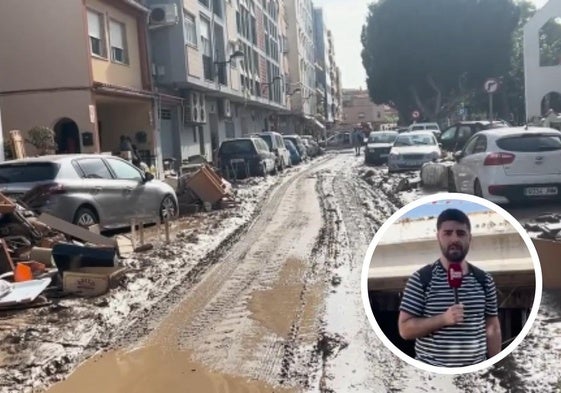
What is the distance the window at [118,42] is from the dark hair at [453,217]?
80.2 feet

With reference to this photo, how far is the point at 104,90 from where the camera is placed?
22.7 meters

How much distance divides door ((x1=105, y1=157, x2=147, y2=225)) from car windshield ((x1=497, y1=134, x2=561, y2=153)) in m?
6.69

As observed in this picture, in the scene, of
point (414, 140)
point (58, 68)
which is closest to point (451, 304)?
point (58, 68)

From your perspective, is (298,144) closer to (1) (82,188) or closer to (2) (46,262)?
(1) (82,188)

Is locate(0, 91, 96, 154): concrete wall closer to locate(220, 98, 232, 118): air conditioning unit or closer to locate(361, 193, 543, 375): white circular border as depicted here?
locate(220, 98, 232, 118): air conditioning unit

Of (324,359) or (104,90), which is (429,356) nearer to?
(324,359)

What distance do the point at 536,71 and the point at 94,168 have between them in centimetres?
2982

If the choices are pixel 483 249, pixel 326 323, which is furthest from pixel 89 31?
pixel 483 249

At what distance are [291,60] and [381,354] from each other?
71.4m

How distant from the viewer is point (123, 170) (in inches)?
551

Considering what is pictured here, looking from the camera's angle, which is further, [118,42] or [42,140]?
[118,42]

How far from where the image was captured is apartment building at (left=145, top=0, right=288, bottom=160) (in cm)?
2958

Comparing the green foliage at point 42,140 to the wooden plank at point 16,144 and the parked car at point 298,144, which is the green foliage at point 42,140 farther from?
the parked car at point 298,144

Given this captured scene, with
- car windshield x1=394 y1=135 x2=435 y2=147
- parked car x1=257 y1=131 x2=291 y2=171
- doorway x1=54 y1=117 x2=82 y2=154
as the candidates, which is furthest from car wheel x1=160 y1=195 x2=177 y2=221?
parked car x1=257 y1=131 x2=291 y2=171
